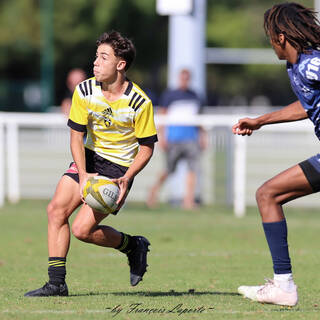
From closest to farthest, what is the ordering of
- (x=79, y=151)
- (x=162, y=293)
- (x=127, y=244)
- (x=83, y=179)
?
(x=83, y=179) → (x=79, y=151) → (x=162, y=293) → (x=127, y=244)

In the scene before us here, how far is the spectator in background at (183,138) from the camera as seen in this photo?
15367 mm

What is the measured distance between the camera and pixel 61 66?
2021 inches

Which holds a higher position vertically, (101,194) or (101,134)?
(101,134)

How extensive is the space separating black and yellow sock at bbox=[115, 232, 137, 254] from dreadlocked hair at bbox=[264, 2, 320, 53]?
218cm

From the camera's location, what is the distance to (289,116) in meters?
7.02

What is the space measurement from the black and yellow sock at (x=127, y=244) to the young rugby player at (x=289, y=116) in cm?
133

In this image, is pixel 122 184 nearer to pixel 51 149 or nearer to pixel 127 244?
pixel 127 244

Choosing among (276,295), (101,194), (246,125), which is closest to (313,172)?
(246,125)

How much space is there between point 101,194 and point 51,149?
972cm

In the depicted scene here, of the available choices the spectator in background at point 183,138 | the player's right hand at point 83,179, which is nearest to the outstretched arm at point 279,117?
the player's right hand at point 83,179

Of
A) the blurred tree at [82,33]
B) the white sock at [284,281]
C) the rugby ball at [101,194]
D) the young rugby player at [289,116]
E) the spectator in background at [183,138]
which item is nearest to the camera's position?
the young rugby player at [289,116]

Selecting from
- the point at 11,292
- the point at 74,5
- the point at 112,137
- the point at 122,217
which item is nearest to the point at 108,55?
the point at 112,137

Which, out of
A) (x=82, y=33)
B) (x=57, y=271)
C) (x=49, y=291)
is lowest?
(x=49, y=291)

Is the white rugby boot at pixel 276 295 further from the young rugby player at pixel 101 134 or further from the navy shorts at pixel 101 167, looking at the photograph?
the navy shorts at pixel 101 167
